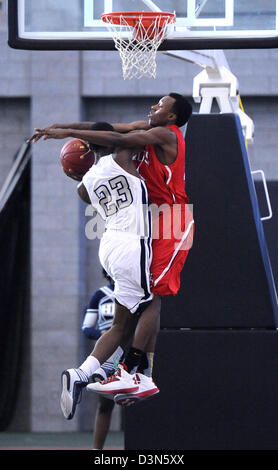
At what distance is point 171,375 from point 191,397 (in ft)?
0.76

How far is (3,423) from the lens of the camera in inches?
523

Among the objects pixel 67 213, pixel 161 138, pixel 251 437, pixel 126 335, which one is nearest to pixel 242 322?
pixel 251 437

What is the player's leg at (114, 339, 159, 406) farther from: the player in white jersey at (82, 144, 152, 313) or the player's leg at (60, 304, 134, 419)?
the player in white jersey at (82, 144, 152, 313)

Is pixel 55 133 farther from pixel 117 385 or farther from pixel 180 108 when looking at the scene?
pixel 117 385

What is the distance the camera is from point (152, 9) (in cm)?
723

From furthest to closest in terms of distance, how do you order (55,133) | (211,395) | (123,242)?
(211,395)
(123,242)
(55,133)

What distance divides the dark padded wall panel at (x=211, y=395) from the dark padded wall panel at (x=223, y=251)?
14cm

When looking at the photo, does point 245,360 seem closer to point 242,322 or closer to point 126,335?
point 242,322

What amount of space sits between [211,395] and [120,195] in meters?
2.13

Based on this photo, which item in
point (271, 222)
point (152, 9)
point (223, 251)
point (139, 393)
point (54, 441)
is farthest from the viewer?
point (54, 441)

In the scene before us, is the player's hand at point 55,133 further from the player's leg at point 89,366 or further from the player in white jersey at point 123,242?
the player's leg at point 89,366

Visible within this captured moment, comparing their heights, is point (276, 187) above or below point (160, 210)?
above

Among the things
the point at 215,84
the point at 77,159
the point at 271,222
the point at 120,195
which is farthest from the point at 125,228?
the point at 271,222
